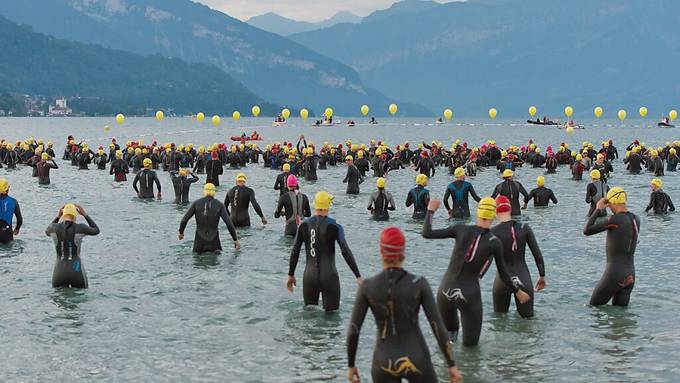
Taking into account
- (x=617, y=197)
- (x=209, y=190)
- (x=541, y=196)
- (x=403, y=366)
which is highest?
(x=617, y=197)

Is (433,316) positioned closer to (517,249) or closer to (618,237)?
(517,249)

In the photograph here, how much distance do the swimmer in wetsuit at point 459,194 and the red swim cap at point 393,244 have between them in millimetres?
15276

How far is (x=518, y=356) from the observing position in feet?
39.4

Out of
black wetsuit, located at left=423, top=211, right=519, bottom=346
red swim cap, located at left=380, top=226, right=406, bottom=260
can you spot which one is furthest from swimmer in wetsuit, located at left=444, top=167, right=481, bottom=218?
red swim cap, located at left=380, top=226, right=406, bottom=260

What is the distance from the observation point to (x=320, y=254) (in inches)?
512

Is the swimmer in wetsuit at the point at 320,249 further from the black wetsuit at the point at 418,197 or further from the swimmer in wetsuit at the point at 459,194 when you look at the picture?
the black wetsuit at the point at 418,197

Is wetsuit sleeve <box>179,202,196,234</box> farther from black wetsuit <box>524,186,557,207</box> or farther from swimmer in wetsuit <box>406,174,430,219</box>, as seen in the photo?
black wetsuit <box>524,186,557,207</box>

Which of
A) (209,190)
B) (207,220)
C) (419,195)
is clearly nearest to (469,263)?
(209,190)

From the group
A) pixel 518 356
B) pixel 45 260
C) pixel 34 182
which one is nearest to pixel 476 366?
pixel 518 356

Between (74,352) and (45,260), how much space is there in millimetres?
7742

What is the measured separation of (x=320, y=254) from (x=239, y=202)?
973cm

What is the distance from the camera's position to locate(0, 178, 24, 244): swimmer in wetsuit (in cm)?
1902

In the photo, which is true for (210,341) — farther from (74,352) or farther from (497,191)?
(497,191)

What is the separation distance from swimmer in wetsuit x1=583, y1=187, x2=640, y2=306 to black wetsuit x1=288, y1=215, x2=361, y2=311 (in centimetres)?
402
